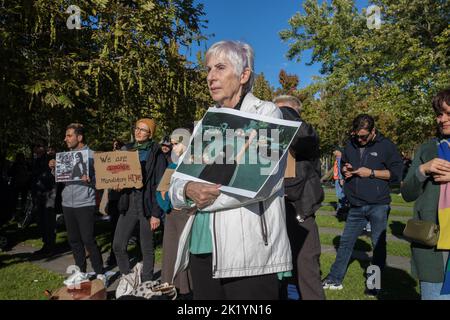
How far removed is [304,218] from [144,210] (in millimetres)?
2394

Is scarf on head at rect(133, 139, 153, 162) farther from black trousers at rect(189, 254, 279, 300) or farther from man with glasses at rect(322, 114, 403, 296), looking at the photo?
black trousers at rect(189, 254, 279, 300)

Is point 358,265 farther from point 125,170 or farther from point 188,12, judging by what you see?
point 188,12

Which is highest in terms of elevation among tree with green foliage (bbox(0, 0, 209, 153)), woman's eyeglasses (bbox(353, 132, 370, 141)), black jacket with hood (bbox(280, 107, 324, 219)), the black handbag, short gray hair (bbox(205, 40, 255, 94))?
tree with green foliage (bbox(0, 0, 209, 153))

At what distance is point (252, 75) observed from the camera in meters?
2.42

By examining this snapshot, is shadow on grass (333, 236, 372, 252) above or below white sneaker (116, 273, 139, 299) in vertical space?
below

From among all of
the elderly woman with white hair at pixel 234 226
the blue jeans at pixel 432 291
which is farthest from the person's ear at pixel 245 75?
the blue jeans at pixel 432 291

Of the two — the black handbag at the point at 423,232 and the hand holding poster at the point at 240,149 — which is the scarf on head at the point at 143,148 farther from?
the black handbag at the point at 423,232

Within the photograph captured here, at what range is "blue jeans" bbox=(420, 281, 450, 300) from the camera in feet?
8.63

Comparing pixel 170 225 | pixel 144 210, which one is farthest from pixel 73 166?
pixel 170 225

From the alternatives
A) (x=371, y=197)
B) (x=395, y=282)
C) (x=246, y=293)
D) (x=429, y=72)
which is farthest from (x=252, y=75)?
(x=429, y=72)

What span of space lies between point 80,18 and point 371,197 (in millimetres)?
6686

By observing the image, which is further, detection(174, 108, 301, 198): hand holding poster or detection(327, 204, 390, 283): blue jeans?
detection(327, 204, 390, 283): blue jeans

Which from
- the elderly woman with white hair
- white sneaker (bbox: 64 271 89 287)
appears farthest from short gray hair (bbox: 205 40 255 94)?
white sneaker (bbox: 64 271 89 287)

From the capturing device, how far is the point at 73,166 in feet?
19.0
